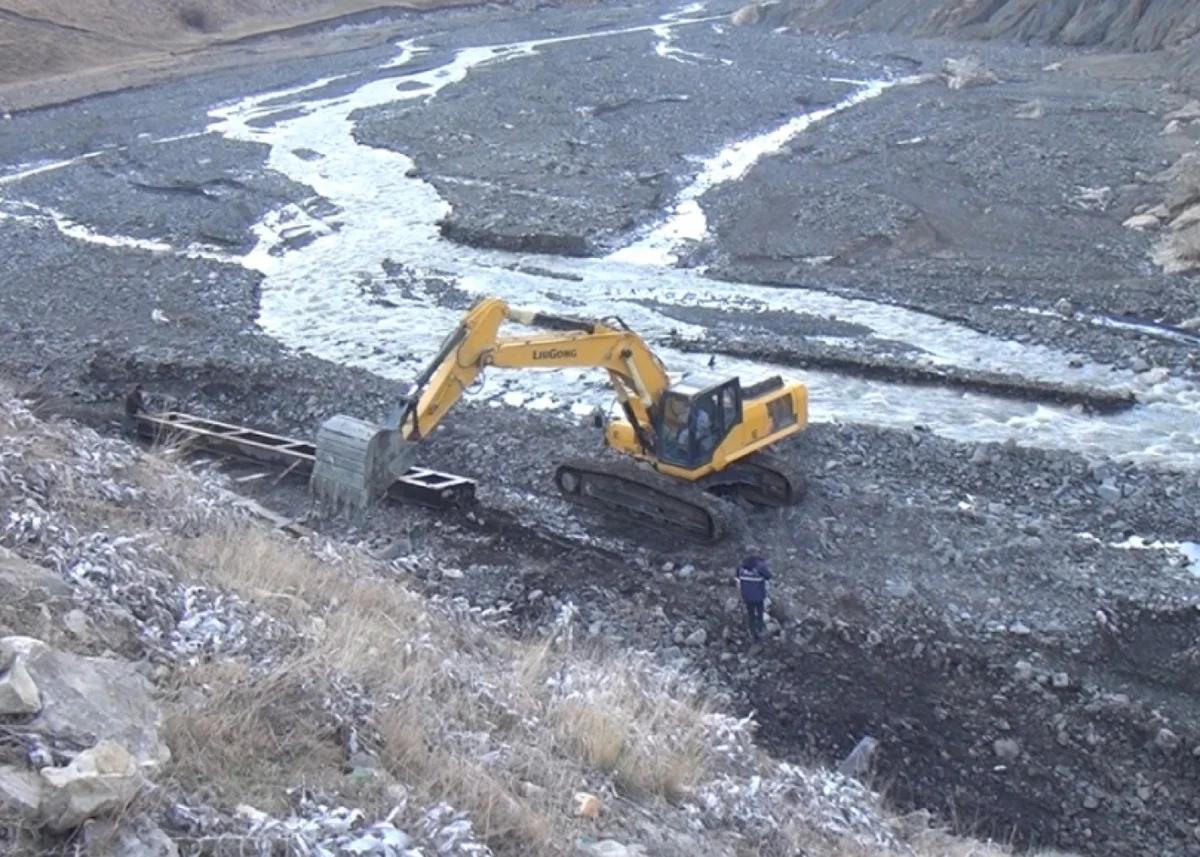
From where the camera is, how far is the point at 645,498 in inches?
492

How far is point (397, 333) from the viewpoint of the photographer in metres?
19.2

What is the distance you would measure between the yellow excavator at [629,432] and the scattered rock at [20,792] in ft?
21.0

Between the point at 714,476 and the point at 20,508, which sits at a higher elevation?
the point at 20,508

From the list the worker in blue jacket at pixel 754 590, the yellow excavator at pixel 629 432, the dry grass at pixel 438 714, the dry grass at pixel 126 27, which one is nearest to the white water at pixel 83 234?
the yellow excavator at pixel 629 432

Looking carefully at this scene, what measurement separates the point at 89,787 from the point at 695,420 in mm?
8401

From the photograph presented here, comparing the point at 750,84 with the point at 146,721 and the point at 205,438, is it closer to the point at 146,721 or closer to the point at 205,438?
the point at 205,438

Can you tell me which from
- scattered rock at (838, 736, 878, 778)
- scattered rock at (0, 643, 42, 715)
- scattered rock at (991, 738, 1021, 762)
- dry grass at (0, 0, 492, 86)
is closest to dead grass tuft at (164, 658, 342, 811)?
scattered rock at (0, 643, 42, 715)

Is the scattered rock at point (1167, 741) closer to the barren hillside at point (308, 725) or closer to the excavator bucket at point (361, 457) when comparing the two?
the barren hillside at point (308, 725)

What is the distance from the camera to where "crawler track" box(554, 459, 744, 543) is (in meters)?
12.2

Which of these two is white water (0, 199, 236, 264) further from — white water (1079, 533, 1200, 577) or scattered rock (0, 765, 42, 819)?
scattered rock (0, 765, 42, 819)

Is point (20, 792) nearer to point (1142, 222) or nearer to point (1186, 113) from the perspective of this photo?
point (1142, 222)

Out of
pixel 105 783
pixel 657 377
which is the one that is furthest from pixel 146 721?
pixel 657 377

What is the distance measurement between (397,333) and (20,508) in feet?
39.0

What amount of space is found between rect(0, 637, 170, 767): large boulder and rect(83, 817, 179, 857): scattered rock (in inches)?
13.1
